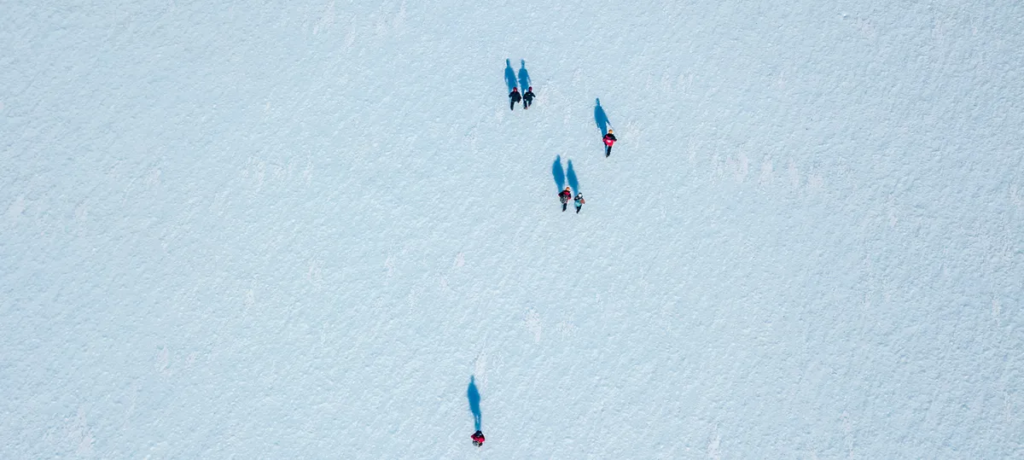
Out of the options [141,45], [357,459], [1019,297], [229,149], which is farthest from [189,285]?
[1019,297]

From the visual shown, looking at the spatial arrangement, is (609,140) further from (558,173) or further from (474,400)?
(474,400)

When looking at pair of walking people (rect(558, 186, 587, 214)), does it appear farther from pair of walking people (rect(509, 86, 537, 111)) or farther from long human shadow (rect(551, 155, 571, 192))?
pair of walking people (rect(509, 86, 537, 111))

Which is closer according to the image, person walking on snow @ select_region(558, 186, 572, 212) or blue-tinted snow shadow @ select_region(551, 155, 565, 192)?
person walking on snow @ select_region(558, 186, 572, 212)

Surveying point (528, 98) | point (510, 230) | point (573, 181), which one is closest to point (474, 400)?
point (510, 230)

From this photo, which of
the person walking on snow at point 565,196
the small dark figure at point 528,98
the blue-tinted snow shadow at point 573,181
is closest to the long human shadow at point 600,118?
the blue-tinted snow shadow at point 573,181

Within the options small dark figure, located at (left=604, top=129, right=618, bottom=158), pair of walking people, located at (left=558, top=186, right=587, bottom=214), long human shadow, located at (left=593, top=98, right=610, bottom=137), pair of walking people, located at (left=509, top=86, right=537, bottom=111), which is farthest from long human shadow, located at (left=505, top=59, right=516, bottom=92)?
pair of walking people, located at (left=558, top=186, right=587, bottom=214)

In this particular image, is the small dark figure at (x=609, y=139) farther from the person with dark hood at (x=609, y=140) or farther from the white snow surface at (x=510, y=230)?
the white snow surface at (x=510, y=230)

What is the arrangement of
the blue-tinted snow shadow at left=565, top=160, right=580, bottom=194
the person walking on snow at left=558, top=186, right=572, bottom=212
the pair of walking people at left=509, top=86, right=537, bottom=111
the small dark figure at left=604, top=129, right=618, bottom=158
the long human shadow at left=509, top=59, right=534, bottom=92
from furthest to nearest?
1. the long human shadow at left=509, top=59, right=534, bottom=92
2. the pair of walking people at left=509, top=86, right=537, bottom=111
3. the blue-tinted snow shadow at left=565, top=160, right=580, bottom=194
4. the small dark figure at left=604, top=129, right=618, bottom=158
5. the person walking on snow at left=558, top=186, right=572, bottom=212
